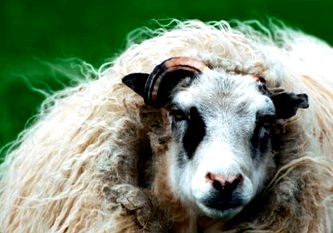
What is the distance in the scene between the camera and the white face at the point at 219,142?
14.4 ft

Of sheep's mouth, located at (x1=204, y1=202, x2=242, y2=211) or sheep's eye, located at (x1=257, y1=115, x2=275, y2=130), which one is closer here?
sheep's mouth, located at (x1=204, y1=202, x2=242, y2=211)

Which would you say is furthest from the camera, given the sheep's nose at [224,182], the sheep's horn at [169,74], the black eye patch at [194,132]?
the sheep's horn at [169,74]

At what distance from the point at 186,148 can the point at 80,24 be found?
4358mm

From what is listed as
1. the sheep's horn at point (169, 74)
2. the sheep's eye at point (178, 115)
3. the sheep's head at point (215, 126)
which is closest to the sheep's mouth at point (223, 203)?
the sheep's head at point (215, 126)

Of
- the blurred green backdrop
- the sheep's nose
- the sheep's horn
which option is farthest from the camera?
the blurred green backdrop

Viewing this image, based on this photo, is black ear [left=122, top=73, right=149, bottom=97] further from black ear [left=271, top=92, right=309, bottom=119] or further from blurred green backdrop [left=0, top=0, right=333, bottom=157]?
blurred green backdrop [left=0, top=0, right=333, bottom=157]

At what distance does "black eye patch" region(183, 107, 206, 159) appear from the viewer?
14.9ft

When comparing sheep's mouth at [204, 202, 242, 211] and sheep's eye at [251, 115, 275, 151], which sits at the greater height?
sheep's eye at [251, 115, 275, 151]

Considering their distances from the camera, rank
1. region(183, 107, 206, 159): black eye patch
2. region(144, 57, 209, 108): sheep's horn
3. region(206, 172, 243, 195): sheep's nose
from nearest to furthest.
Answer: region(206, 172, 243, 195): sheep's nose, region(183, 107, 206, 159): black eye patch, region(144, 57, 209, 108): sheep's horn

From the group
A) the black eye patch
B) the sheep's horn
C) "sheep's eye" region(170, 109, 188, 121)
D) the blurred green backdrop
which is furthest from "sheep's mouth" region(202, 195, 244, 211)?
the blurred green backdrop

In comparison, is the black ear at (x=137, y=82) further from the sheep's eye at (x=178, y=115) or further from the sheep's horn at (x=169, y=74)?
the sheep's eye at (x=178, y=115)

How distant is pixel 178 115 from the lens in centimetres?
463

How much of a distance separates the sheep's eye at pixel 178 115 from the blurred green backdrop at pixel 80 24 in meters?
2.73

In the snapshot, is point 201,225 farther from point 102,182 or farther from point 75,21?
point 75,21
